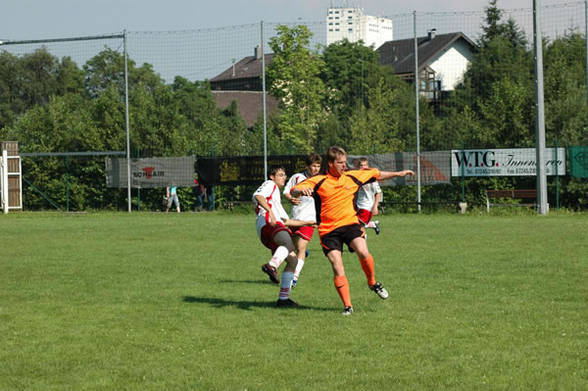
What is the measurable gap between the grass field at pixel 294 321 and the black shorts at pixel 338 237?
0.73m

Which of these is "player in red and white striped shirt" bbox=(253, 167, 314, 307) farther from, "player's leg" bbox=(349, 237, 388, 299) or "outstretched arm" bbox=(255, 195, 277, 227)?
"player's leg" bbox=(349, 237, 388, 299)

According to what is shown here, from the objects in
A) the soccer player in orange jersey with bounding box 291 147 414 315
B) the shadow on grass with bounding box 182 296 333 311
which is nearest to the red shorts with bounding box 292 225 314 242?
the shadow on grass with bounding box 182 296 333 311

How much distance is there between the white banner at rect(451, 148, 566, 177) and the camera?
28.3m

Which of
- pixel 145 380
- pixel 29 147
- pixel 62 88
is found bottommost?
pixel 145 380

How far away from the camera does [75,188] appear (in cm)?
3506

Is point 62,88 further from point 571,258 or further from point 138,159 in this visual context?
point 571,258

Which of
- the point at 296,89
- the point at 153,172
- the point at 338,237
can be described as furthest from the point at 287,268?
the point at 296,89

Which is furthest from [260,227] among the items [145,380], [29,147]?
[29,147]

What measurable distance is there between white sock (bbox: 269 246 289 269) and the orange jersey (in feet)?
4.30

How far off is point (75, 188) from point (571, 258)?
983 inches

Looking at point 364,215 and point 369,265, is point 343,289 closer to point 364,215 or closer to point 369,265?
point 369,265

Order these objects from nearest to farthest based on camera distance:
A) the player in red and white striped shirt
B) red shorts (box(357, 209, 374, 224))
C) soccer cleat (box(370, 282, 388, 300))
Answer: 1. soccer cleat (box(370, 282, 388, 300))
2. the player in red and white striped shirt
3. red shorts (box(357, 209, 374, 224))

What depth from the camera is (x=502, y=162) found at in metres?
29.0

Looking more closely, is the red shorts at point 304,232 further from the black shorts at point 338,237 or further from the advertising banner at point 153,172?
the advertising banner at point 153,172
